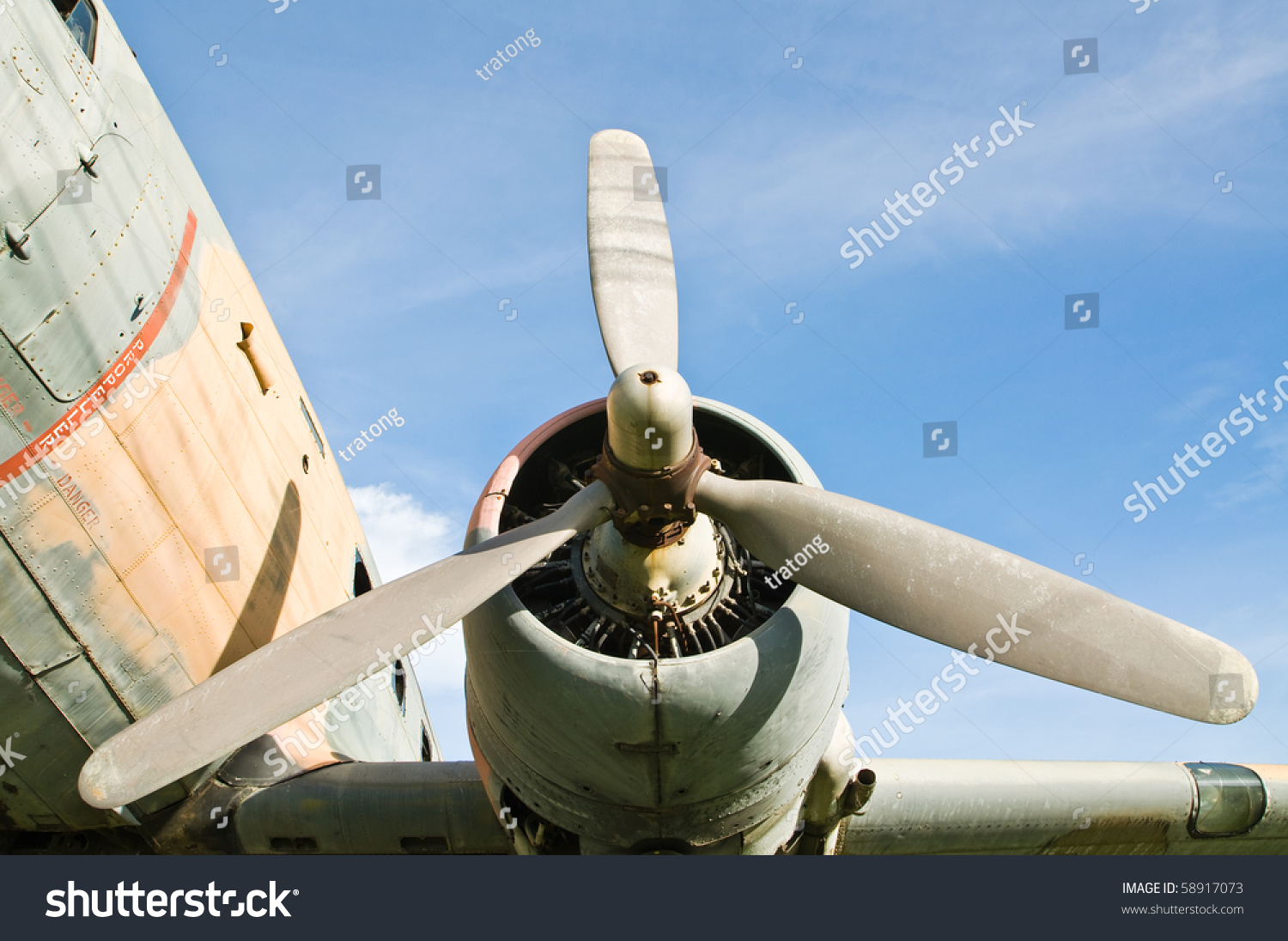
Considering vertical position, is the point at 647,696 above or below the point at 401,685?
below

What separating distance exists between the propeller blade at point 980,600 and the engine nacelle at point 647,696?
436 mm

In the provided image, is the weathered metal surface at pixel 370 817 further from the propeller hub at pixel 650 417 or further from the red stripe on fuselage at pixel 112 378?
the propeller hub at pixel 650 417

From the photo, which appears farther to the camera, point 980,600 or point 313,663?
point 980,600

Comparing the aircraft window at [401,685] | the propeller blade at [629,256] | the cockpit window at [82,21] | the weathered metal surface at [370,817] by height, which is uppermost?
the cockpit window at [82,21]

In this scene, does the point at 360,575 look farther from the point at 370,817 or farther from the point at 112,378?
the point at 112,378

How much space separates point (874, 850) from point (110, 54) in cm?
798

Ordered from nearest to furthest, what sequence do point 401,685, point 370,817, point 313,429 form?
point 370,817, point 313,429, point 401,685

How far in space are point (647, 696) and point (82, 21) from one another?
227 inches

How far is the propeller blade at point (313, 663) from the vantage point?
4965mm

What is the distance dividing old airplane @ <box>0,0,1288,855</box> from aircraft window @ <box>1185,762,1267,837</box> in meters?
0.02

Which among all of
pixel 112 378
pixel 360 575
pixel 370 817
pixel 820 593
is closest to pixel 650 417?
pixel 820 593

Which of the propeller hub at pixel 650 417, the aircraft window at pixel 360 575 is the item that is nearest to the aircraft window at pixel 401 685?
the aircraft window at pixel 360 575

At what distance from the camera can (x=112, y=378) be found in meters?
6.56

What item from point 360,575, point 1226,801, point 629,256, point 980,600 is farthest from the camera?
point 360,575
